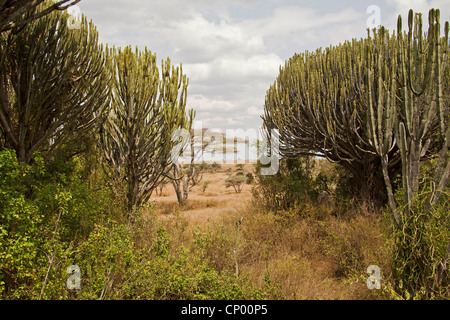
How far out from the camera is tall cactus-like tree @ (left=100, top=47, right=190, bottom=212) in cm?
702

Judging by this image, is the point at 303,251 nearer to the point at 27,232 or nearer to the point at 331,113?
the point at 331,113

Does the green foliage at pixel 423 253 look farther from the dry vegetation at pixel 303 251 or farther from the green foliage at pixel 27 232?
the green foliage at pixel 27 232

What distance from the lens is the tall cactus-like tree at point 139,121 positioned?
702 centimetres

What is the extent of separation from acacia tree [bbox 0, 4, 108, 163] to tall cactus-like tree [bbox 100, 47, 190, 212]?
50 cm

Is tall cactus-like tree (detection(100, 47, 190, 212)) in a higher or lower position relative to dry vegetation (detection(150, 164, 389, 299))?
higher

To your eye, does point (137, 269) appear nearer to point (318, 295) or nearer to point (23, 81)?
point (318, 295)

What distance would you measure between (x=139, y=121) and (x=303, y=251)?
14.4 ft

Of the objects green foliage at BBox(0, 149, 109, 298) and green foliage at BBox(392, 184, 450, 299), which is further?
green foliage at BBox(392, 184, 450, 299)

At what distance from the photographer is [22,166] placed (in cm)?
442

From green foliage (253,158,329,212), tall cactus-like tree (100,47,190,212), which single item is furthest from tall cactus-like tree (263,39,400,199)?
tall cactus-like tree (100,47,190,212)

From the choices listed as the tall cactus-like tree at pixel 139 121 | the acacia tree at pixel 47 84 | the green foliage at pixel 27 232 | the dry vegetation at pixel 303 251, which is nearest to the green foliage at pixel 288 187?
the dry vegetation at pixel 303 251

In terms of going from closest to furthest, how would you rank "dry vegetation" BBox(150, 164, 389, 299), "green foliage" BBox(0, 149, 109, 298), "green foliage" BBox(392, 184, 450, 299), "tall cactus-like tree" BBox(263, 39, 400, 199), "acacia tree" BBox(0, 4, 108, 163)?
"green foliage" BBox(0, 149, 109, 298) → "green foliage" BBox(392, 184, 450, 299) → "dry vegetation" BBox(150, 164, 389, 299) → "acacia tree" BBox(0, 4, 108, 163) → "tall cactus-like tree" BBox(263, 39, 400, 199)

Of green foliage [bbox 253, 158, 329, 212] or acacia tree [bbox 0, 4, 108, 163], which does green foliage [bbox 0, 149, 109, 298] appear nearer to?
acacia tree [bbox 0, 4, 108, 163]

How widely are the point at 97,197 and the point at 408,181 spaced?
16.1 feet
